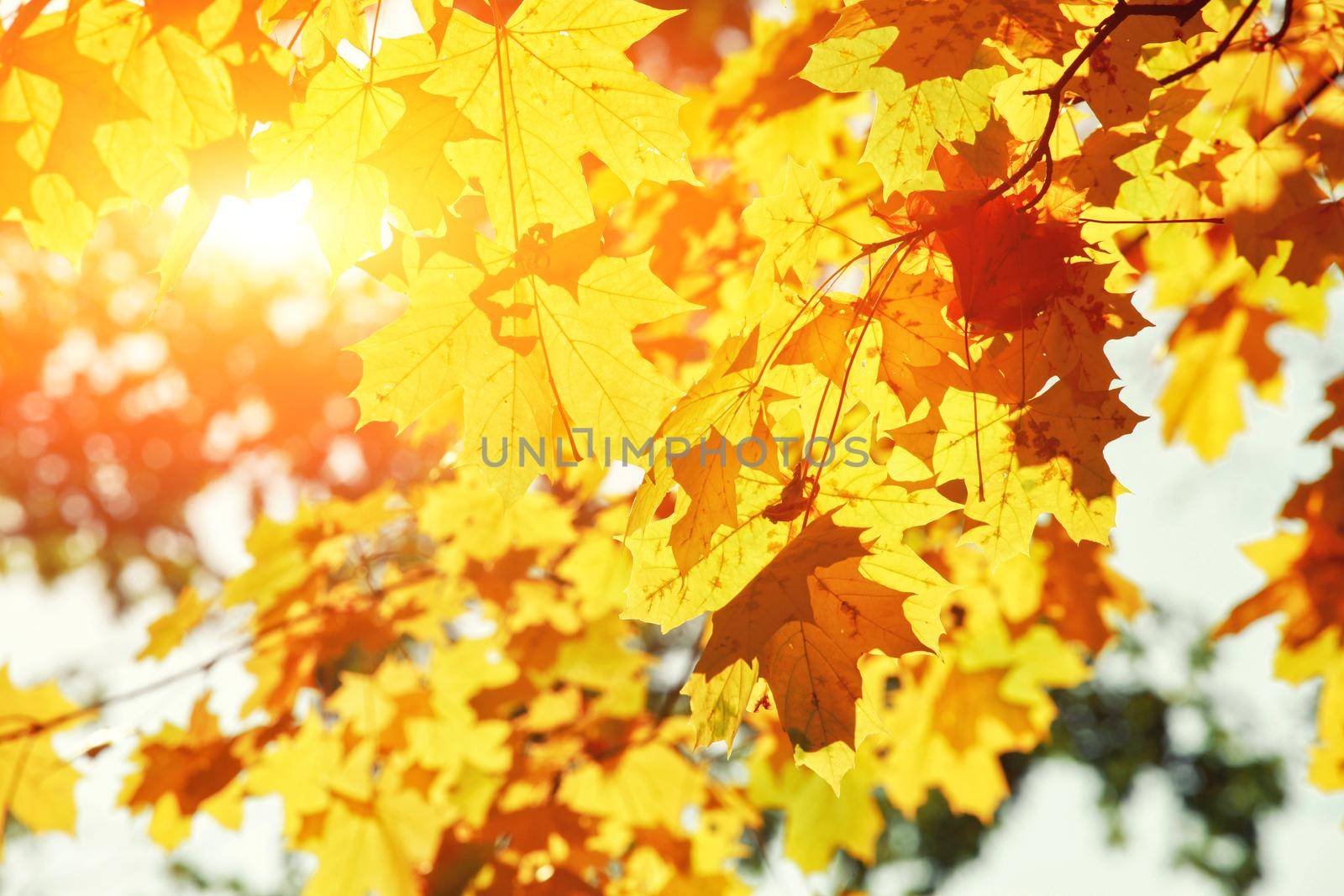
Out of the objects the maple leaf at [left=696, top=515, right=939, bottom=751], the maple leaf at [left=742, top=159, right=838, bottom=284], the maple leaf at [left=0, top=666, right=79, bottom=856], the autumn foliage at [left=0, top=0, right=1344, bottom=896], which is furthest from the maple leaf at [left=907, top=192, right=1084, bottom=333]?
the maple leaf at [left=0, top=666, right=79, bottom=856]

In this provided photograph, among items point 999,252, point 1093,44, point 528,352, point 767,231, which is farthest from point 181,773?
point 1093,44

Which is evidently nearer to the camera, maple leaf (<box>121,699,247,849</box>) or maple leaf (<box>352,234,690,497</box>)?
maple leaf (<box>352,234,690,497</box>)

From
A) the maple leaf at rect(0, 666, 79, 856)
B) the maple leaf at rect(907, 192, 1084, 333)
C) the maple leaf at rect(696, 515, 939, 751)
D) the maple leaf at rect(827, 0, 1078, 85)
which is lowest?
the maple leaf at rect(0, 666, 79, 856)

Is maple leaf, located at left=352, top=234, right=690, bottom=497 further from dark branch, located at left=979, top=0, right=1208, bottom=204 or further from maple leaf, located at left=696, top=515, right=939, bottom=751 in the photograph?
dark branch, located at left=979, top=0, right=1208, bottom=204

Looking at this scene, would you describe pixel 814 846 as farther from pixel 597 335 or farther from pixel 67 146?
pixel 67 146

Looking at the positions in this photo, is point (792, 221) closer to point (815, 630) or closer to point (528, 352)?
point (528, 352)

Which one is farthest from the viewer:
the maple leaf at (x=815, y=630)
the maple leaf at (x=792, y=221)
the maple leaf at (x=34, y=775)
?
the maple leaf at (x=34, y=775)

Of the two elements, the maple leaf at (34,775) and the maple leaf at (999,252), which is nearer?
the maple leaf at (999,252)

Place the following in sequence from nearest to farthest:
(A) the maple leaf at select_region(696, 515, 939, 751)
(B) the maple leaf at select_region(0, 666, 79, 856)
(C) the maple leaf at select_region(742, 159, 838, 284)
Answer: (A) the maple leaf at select_region(696, 515, 939, 751) < (C) the maple leaf at select_region(742, 159, 838, 284) < (B) the maple leaf at select_region(0, 666, 79, 856)

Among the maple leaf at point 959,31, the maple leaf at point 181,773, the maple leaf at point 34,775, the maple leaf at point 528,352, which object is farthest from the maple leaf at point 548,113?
the maple leaf at point 34,775

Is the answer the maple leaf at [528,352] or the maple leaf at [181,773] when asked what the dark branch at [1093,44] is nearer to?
the maple leaf at [528,352]

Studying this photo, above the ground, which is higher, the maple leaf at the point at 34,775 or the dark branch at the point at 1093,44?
the dark branch at the point at 1093,44

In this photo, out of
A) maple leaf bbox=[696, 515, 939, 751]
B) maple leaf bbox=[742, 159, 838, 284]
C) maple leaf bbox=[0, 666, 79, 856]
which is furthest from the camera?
maple leaf bbox=[0, 666, 79, 856]

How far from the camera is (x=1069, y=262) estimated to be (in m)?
1.57
